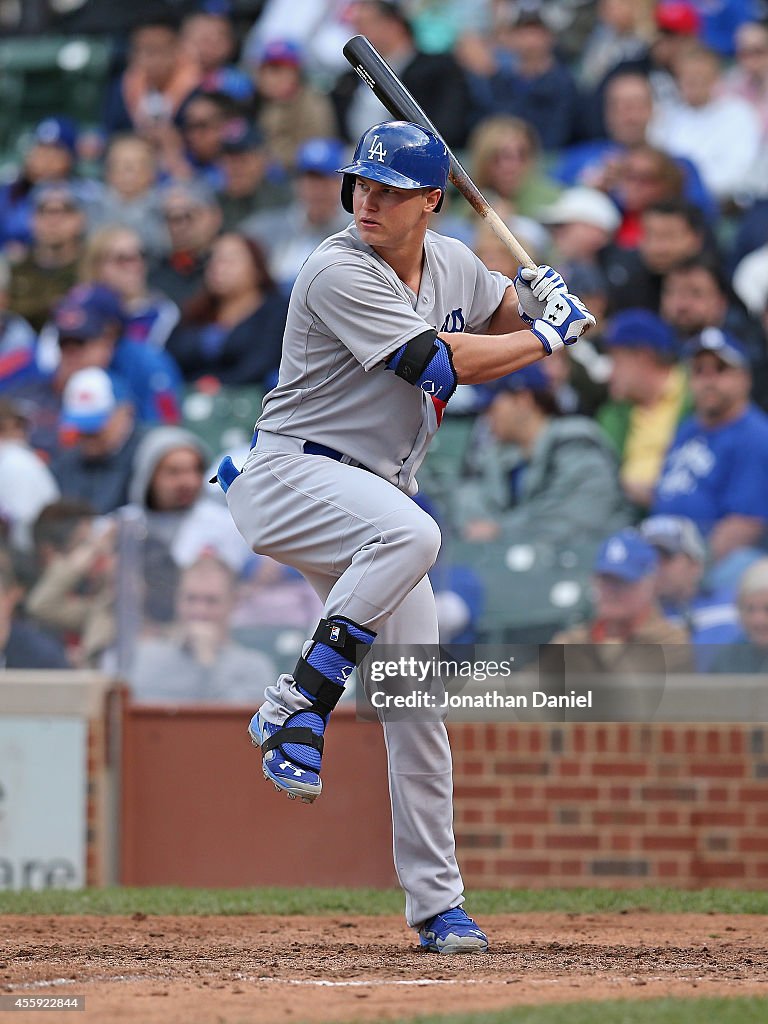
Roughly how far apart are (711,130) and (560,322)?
6.27 meters

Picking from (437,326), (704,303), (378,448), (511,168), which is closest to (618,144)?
(511,168)

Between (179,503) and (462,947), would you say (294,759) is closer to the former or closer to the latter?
(462,947)

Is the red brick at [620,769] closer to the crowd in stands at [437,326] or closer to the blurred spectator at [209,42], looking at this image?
the crowd in stands at [437,326]

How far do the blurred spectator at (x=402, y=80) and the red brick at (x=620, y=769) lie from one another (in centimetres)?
508

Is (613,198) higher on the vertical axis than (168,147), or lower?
lower

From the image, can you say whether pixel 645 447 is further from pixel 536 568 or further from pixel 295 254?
pixel 295 254

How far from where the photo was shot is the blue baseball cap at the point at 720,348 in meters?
8.13

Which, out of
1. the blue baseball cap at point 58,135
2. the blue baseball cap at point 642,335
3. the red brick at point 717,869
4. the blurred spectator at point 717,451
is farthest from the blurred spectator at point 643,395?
the blue baseball cap at point 58,135

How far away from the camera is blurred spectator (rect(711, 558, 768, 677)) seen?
7.03 metres

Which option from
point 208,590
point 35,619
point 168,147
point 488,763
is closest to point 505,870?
point 488,763

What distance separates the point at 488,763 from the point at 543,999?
366cm

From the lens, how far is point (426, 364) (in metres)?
4.35

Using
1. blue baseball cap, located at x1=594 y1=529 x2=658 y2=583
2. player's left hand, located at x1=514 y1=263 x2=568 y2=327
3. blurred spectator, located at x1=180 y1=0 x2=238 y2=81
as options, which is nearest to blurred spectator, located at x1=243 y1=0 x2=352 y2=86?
blurred spectator, located at x1=180 y1=0 x2=238 y2=81

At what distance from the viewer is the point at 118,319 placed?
10500 millimetres
